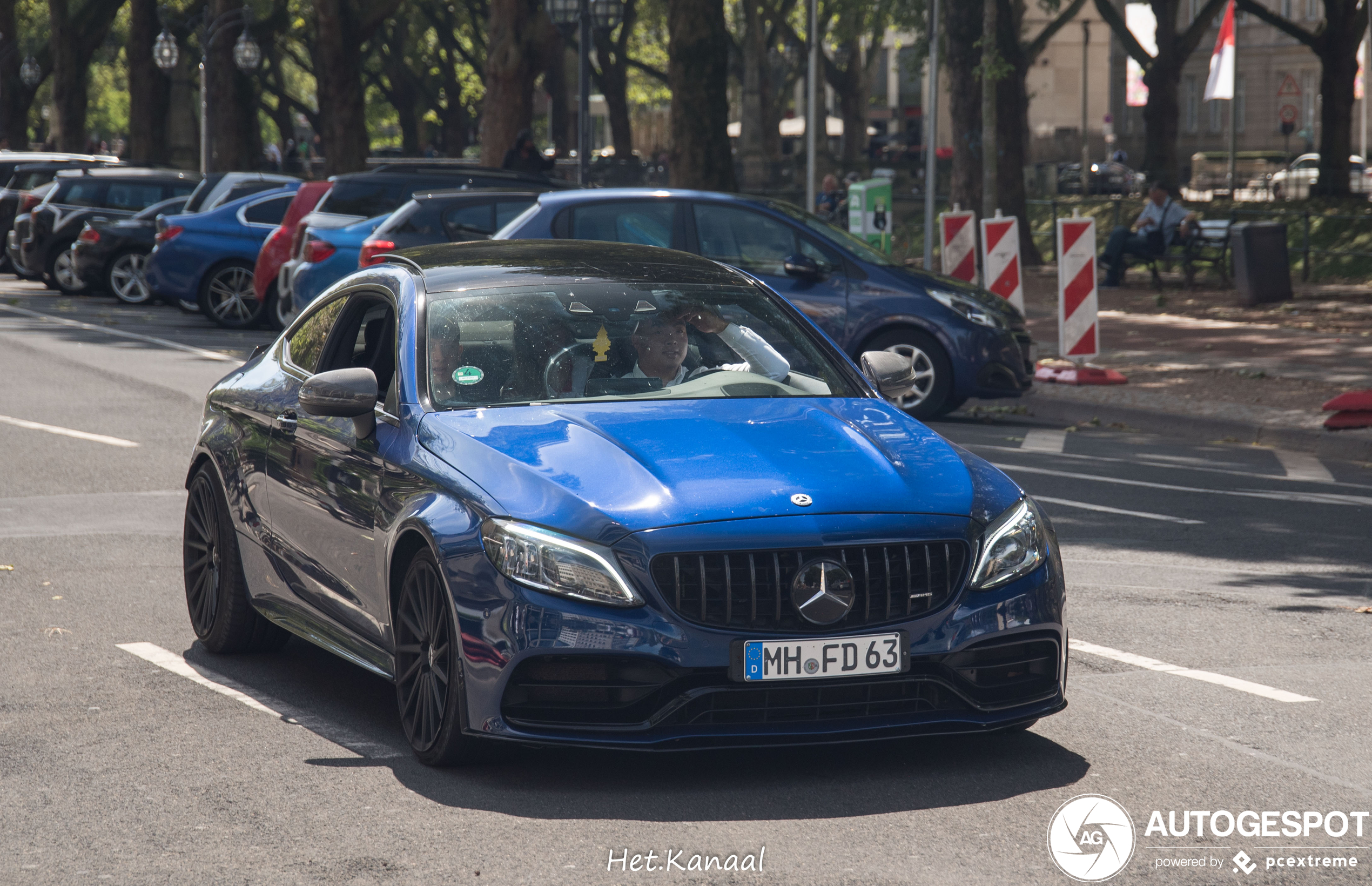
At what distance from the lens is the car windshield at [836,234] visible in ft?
47.3

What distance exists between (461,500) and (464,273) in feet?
4.49

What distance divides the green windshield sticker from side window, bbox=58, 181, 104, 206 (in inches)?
904

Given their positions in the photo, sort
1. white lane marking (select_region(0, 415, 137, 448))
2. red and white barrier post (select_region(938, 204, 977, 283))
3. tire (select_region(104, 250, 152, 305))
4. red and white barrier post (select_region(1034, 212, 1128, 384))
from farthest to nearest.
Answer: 1. tire (select_region(104, 250, 152, 305))
2. red and white barrier post (select_region(938, 204, 977, 283))
3. red and white barrier post (select_region(1034, 212, 1128, 384))
4. white lane marking (select_region(0, 415, 137, 448))

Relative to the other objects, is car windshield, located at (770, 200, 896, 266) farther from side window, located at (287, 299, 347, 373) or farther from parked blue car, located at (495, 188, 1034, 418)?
side window, located at (287, 299, 347, 373)

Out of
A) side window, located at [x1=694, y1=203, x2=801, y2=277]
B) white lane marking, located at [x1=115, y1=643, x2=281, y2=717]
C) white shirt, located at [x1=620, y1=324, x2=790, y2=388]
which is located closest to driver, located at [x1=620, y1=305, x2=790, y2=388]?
white shirt, located at [x1=620, y1=324, x2=790, y2=388]

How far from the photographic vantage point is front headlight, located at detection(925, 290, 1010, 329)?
14289mm

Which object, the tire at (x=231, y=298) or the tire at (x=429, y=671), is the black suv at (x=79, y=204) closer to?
the tire at (x=231, y=298)

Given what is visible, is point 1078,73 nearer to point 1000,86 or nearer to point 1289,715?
point 1000,86

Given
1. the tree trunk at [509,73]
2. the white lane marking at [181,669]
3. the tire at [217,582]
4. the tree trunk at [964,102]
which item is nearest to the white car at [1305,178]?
the tree trunk at [964,102]

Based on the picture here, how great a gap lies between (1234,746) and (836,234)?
9.32 m

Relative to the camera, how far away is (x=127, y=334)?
2156 cm

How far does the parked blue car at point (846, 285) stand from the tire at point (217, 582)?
7119 millimetres

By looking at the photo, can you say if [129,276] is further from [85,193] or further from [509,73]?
[509,73]
